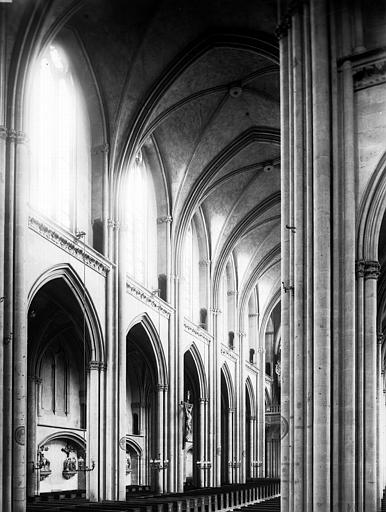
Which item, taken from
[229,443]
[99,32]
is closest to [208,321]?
[229,443]

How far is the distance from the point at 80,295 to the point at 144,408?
43.4 ft

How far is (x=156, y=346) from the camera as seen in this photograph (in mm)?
28219

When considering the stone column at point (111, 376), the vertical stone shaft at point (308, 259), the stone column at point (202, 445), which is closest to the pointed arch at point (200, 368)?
the stone column at point (202, 445)

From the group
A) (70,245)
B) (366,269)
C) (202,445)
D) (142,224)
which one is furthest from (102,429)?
(366,269)

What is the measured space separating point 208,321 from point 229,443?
770 cm

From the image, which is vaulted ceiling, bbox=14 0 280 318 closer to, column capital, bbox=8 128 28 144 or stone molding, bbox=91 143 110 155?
stone molding, bbox=91 143 110 155

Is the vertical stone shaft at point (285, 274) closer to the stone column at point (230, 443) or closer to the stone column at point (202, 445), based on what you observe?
the stone column at point (202, 445)

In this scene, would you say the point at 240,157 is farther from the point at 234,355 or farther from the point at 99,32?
the point at 234,355

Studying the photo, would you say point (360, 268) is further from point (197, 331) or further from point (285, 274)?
point (197, 331)

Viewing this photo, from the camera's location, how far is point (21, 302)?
1791cm

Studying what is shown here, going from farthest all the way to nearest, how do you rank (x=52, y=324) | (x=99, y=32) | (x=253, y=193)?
(x=253, y=193)
(x=52, y=324)
(x=99, y=32)

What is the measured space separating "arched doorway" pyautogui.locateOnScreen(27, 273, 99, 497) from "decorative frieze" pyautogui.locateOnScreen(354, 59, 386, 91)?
10.6 meters

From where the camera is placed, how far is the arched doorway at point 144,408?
28234 millimetres

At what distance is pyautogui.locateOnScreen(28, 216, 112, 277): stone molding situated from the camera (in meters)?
19.7
